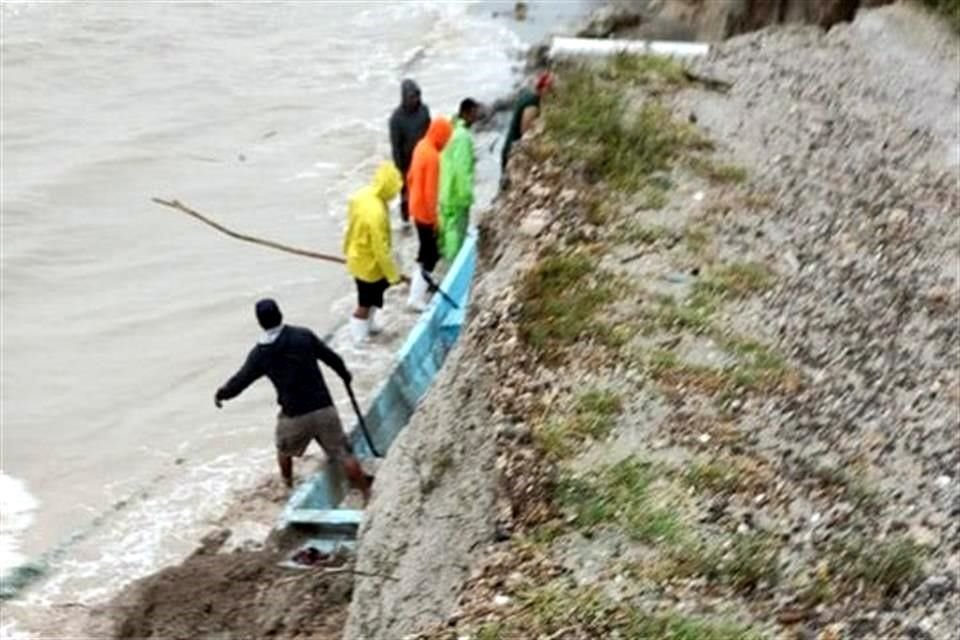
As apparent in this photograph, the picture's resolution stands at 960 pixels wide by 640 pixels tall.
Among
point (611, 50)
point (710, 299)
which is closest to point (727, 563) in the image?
point (710, 299)

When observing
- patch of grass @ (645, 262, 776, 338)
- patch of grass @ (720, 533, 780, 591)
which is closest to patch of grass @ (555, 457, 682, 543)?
patch of grass @ (720, 533, 780, 591)

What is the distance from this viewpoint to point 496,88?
23.1m

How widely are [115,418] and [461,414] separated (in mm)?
7039

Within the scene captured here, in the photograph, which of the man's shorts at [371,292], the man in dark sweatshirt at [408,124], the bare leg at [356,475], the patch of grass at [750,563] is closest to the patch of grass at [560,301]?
the patch of grass at [750,563]

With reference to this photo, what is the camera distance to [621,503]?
5.96 m

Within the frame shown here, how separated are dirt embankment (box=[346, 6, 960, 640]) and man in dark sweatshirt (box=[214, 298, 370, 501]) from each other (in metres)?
2.28

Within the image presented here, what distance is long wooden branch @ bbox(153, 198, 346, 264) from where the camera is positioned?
15.8 meters

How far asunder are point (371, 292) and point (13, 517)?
3.73m

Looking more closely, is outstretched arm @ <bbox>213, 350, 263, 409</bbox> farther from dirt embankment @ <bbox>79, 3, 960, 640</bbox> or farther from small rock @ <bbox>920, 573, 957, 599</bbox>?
small rock @ <bbox>920, 573, 957, 599</bbox>

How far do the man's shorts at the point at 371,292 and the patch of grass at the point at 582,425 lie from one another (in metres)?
6.99

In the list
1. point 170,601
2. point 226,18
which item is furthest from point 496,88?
point 170,601

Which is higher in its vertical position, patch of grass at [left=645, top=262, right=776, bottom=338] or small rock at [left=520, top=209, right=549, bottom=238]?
small rock at [left=520, top=209, right=549, bottom=238]

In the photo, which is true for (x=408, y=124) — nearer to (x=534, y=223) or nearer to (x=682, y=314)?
(x=534, y=223)

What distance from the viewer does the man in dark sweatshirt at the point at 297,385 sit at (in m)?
10.5
